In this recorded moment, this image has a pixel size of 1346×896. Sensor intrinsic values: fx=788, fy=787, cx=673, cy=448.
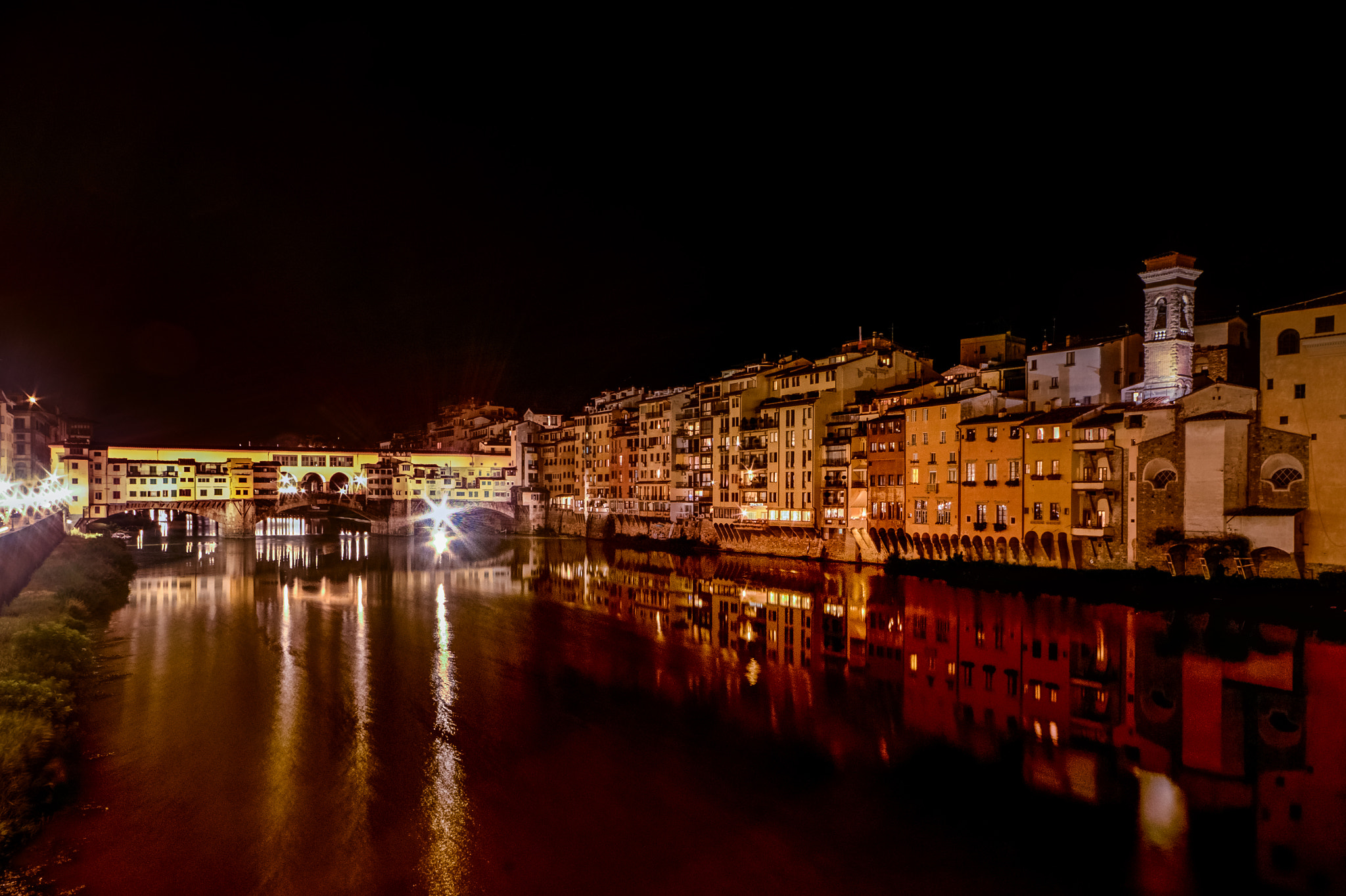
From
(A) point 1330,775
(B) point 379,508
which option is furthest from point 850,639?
(B) point 379,508

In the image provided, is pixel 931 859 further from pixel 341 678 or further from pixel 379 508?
pixel 379 508

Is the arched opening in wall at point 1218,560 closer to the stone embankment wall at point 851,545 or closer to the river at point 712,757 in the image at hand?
the stone embankment wall at point 851,545

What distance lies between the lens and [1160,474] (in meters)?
27.3

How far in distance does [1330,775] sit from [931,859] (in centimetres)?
747

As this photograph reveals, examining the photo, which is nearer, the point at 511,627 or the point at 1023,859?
the point at 1023,859

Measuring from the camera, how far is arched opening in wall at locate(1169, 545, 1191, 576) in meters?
26.3

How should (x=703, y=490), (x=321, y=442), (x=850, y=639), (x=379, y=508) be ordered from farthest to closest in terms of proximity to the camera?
1. (x=321, y=442)
2. (x=379, y=508)
3. (x=703, y=490)
4. (x=850, y=639)

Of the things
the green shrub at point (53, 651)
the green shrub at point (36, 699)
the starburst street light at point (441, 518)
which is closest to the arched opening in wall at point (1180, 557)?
the green shrub at point (36, 699)

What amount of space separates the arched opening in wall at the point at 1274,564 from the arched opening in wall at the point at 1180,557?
5.84 feet

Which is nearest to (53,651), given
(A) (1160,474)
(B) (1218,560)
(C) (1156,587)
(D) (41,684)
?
(D) (41,684)

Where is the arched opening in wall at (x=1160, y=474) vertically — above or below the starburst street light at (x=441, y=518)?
above

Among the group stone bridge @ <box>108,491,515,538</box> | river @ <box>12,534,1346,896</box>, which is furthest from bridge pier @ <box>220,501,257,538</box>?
river @ <box>12,534,1346,896</box>

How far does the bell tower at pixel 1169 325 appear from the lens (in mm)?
28891

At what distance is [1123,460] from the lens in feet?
91.7
